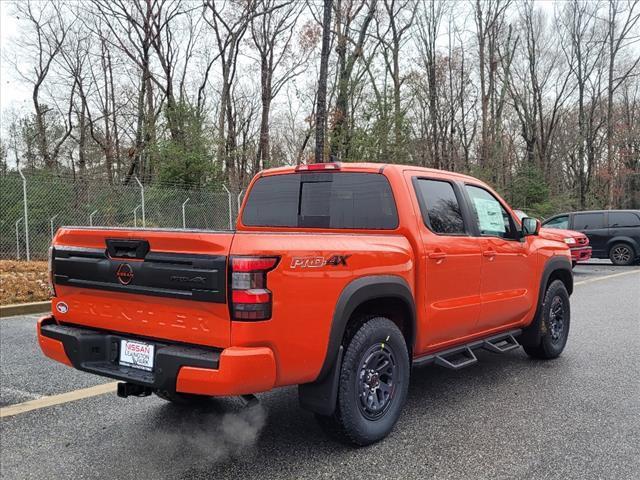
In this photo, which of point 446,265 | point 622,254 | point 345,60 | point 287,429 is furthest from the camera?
point 345,60

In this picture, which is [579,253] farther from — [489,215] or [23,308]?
[23,308]

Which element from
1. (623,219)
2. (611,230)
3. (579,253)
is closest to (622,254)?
(611,230)

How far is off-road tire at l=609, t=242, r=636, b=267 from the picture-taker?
52.6ft

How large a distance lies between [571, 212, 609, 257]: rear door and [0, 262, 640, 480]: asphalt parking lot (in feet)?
41.1

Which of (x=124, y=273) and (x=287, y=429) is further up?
(x=124, y=273)

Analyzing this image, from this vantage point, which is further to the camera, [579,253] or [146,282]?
[579,253]

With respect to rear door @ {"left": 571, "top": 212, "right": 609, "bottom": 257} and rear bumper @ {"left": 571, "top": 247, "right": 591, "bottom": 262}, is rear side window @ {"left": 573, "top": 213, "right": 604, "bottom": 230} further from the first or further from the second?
rear bumper @ {"left": 571, "top": 247, "right": 591, "bottom": 262}

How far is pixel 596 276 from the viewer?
13.6 meters

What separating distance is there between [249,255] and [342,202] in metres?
1.60

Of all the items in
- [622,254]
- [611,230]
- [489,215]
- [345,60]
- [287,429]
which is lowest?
[287,429]

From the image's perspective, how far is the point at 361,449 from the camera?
3320 millimetres

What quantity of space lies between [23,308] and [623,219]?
16.3 meters

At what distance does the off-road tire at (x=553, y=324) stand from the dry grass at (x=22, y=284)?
7.51 m

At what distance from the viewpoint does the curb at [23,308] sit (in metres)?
7.88
